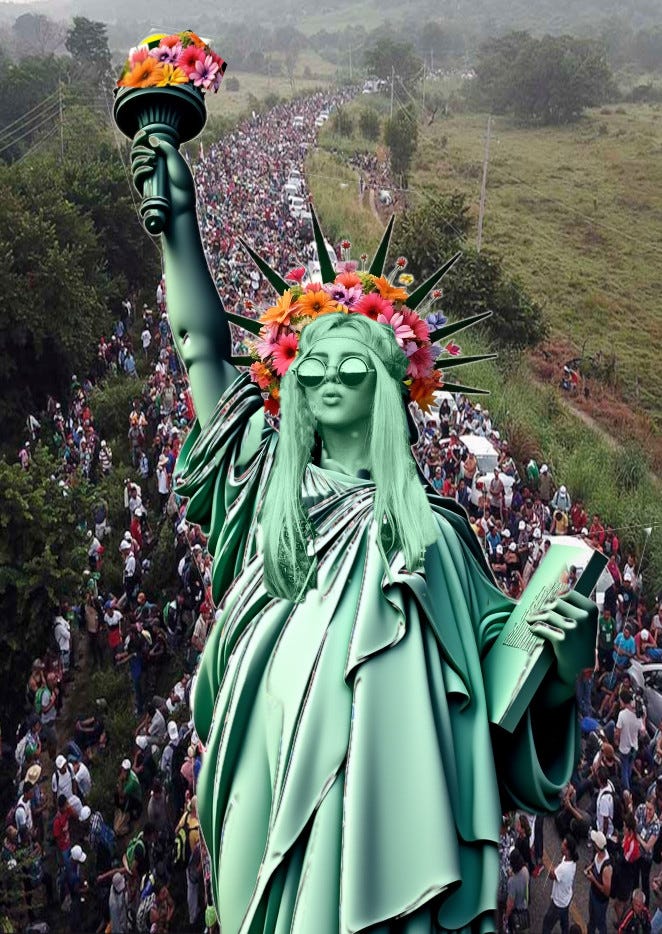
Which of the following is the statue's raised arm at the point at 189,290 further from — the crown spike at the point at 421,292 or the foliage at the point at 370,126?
the foliage at the point at 370,126

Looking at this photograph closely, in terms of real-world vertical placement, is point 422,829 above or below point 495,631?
below

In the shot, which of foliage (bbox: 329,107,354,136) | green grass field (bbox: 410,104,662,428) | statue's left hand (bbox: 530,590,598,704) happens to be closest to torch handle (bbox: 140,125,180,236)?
statue's left hand (bbox: 530,590,598,704)

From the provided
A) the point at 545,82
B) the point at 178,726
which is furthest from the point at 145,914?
the point at 545,82

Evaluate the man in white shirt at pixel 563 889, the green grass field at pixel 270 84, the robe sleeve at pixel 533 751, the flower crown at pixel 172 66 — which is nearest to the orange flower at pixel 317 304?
the flower crown at pixel 172 66

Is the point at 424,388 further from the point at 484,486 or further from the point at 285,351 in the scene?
the point at 484,486

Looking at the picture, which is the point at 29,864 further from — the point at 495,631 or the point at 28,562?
the point at 495,631

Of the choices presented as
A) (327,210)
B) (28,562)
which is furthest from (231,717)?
(327,210)
